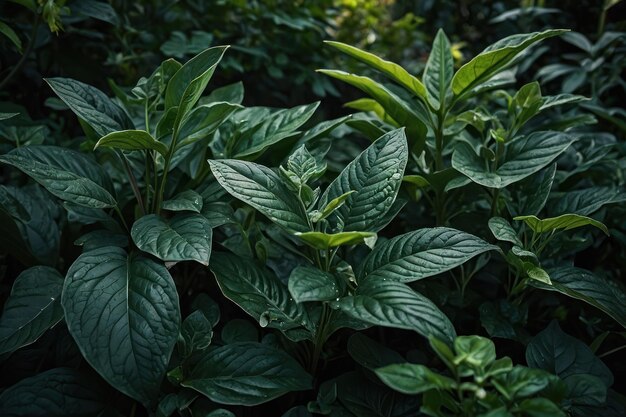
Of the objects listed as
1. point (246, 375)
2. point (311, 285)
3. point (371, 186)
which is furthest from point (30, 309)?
point (371, 186)

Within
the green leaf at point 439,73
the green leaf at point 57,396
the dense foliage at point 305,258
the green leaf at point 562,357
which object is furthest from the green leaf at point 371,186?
the green leaf at point 57,396

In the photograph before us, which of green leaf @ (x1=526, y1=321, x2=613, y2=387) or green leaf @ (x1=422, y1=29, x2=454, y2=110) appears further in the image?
green leaf @ (x1=422, y1=29, x2=454, y2=110)

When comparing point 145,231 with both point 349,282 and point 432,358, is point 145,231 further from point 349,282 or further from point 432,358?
point 432,358

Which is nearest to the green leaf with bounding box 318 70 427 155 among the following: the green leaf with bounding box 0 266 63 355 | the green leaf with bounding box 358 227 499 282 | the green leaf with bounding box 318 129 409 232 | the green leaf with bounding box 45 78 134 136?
the green leaf with bounding box 318 129 409 232

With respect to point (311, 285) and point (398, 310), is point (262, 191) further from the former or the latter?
point (398, 310)

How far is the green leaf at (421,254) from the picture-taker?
0.84 meters

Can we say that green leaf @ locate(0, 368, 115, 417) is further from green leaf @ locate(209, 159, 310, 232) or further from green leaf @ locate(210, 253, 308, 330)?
green leaf @ locate(209, 159, 310, 232)

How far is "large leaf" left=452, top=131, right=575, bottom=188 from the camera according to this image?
102 cm

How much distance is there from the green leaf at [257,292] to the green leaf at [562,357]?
1.30 feet

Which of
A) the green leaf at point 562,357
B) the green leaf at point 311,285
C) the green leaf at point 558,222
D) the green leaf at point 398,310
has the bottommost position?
the green leaf at point 562,357

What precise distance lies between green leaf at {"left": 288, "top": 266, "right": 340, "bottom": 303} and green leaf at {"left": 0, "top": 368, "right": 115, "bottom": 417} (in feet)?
1.29

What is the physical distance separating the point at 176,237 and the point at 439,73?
69cm

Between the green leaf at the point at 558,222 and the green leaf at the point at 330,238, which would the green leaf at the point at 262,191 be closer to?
the green leaf at the point at 330,238

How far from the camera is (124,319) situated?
0.82 m
